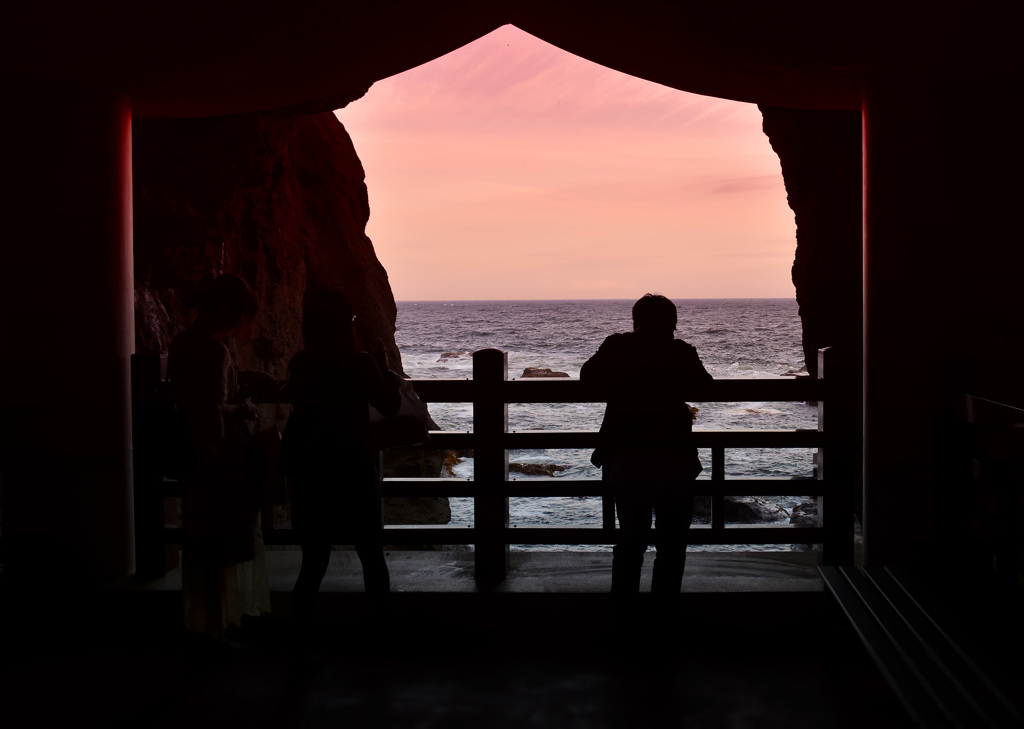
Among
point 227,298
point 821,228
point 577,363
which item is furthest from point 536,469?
point 577,363

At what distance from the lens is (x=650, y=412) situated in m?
2.90

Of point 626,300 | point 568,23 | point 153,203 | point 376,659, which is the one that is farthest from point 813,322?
point 626,300

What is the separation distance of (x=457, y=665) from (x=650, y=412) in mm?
1300

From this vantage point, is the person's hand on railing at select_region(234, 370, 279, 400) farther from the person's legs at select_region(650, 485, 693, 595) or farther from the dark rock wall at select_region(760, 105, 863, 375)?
the dark rock wall at select_region(760, 105, 863, 375)

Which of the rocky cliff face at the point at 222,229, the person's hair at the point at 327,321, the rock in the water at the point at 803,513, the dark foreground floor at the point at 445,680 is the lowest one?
the rock in the water at the point at 803,513

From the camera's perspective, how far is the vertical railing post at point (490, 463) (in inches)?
143

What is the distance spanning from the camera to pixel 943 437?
3014mm

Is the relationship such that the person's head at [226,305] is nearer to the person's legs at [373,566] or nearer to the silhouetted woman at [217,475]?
the silhouetted woman at [217,475]

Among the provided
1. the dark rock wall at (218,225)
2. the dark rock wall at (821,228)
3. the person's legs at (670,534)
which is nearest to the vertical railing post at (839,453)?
the person's legs at (670,534)

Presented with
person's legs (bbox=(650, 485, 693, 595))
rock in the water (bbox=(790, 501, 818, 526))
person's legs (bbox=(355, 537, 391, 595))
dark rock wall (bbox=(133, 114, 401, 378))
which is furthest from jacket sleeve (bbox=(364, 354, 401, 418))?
rock in the water (bbox=(790, 501, 818, 526))

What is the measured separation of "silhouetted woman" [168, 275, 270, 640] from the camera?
9.35ft

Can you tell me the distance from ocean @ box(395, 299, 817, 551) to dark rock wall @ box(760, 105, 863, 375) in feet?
10.3

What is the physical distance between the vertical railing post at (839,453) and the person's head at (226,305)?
8.57 ft

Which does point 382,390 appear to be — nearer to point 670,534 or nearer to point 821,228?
point 670,534
